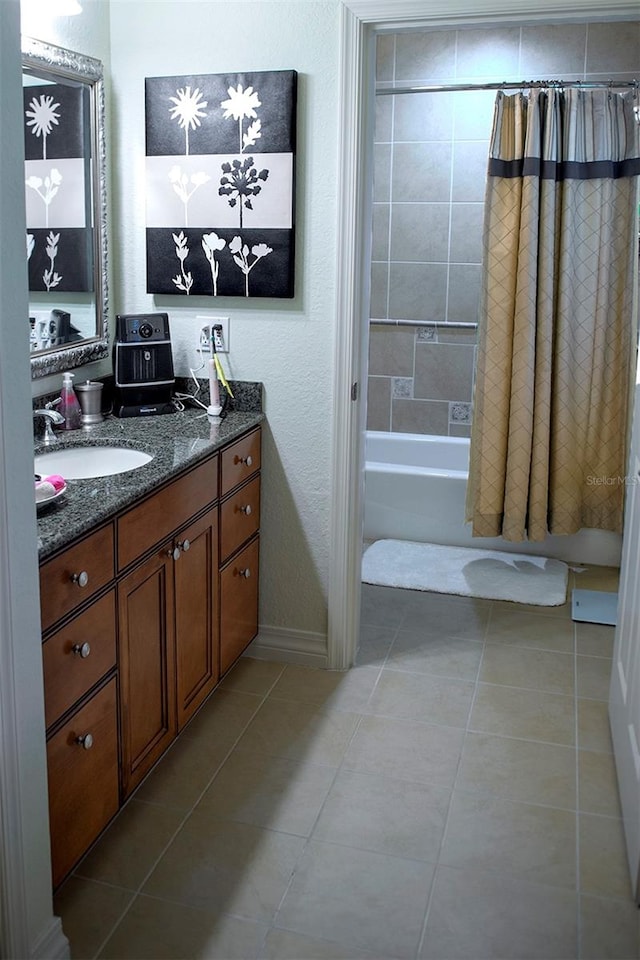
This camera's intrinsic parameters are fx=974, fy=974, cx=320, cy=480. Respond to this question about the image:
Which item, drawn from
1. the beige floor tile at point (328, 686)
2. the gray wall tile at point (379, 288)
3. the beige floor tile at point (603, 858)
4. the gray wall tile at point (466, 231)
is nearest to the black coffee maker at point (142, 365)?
the beige floor tile at point (328, 686)

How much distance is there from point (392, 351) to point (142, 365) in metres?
2.06

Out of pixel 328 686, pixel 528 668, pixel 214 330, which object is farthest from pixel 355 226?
pixel 528 668

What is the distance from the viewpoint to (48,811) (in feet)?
5.90

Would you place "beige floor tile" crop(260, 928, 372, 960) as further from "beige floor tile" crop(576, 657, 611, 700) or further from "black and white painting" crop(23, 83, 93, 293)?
"black and white painting" crop(23, 83, 93, 293)

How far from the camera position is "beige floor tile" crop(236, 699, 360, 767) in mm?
2619

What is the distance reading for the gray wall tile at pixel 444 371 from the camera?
4668 mm

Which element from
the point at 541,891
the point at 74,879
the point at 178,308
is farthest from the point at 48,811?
the point at 178,308

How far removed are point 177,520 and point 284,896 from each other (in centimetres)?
90

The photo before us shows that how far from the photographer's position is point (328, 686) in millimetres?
3008

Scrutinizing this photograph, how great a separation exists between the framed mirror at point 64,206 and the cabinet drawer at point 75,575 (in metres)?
0.81

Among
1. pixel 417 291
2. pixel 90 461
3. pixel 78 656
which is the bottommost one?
pixel 78 656

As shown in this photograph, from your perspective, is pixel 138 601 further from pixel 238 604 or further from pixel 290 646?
pixel 290 646

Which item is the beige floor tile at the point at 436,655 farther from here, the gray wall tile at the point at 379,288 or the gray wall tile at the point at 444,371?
the gray wall tile at the point at 379,288

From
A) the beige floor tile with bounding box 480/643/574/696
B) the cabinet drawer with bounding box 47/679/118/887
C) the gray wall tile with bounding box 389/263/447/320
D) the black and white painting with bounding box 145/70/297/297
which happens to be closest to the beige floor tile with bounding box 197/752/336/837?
the cabinet drawer with bounding box 47/679/118/887
